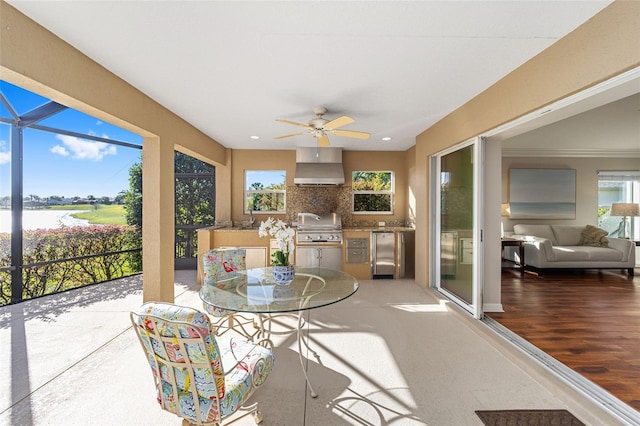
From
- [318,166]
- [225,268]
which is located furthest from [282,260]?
[318,166]

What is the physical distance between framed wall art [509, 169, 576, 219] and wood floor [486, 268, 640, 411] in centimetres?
145

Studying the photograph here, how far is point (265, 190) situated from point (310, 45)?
3924 millimetres

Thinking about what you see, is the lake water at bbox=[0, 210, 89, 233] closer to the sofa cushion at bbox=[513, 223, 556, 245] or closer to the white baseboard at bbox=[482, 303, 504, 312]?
the white baseboard at bbox=[482, 303, 504, 312]

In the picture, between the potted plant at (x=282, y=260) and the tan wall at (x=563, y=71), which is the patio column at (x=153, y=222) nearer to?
the potted plant at (x=282, y=260)

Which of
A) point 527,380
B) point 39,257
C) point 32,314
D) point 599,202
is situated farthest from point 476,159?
point 39,257

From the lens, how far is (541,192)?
5.67 metres

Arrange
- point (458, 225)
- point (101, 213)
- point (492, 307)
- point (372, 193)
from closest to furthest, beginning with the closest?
point (492, 307) < point (458, 225) < point (101, 213) < point (372, 193)

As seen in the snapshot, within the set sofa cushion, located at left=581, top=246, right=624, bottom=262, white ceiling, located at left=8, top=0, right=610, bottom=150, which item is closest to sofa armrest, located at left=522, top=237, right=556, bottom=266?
sofa cushion, located at left=581, top=246, right=624, bottom=262

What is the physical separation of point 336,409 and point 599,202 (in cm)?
729

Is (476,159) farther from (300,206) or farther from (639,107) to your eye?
(300,206)

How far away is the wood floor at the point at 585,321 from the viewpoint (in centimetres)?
205

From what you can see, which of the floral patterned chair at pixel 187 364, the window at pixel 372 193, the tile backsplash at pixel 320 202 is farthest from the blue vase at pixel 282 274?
the window at pixel 372 193

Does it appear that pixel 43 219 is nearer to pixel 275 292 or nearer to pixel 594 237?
pixel 275 292

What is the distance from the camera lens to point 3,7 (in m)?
1.56
